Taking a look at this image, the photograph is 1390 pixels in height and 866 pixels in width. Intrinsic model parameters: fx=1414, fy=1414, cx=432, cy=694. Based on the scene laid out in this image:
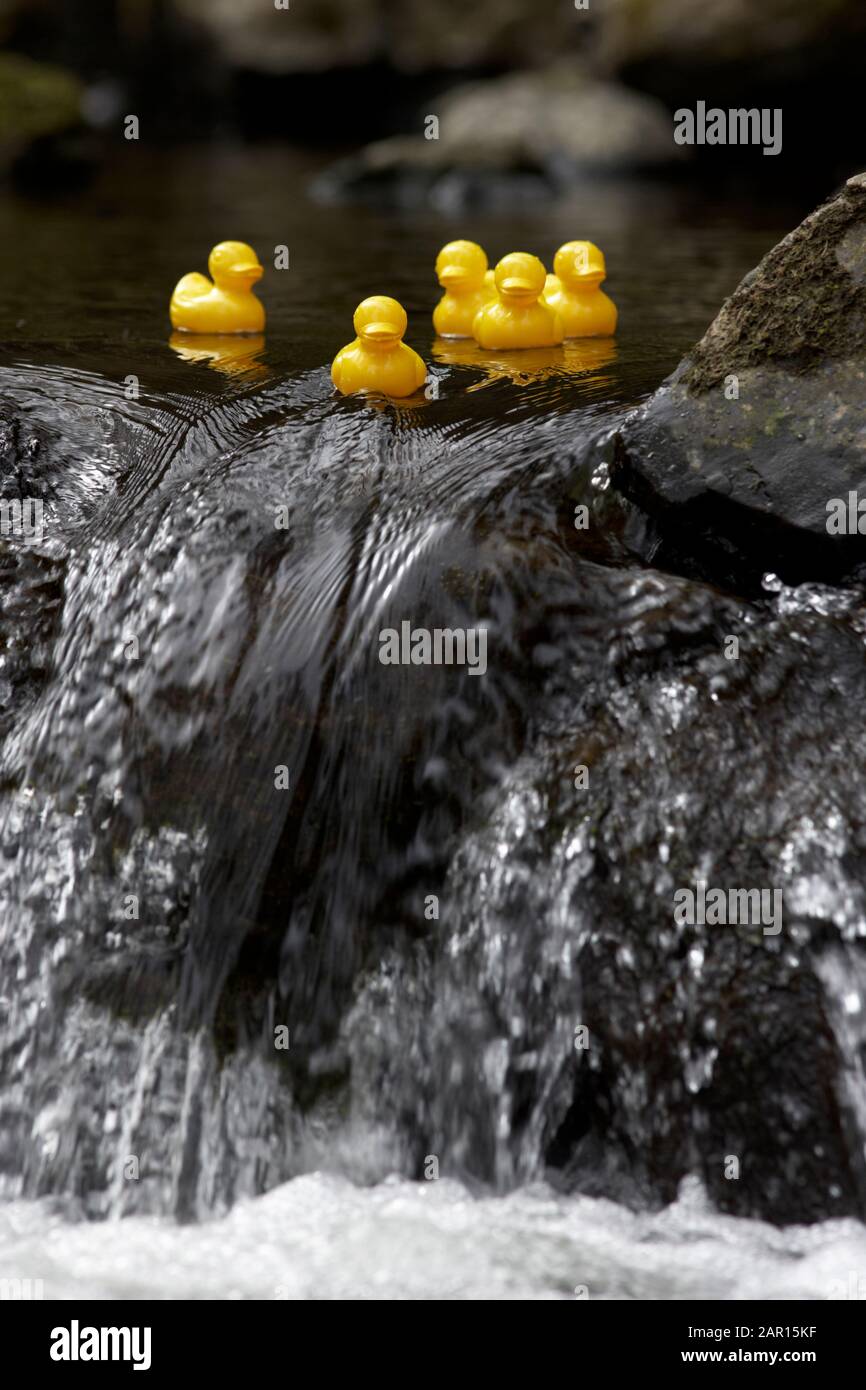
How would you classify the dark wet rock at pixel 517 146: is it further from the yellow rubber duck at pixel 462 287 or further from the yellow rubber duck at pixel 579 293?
the yellow rubber duck at pixel 579 293

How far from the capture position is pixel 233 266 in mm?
5105

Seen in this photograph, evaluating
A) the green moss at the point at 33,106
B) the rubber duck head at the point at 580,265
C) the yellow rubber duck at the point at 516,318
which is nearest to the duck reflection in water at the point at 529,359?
the yellow rubber duck at the point at 516,318

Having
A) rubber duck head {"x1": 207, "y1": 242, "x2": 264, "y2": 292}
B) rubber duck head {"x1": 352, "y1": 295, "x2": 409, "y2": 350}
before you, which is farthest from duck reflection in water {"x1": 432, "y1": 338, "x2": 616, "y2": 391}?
rubber duck head {"x1": 207, "y1": 242, "x2": 264, "y2": 292}

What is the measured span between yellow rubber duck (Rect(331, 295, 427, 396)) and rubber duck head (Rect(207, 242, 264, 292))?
1109mm

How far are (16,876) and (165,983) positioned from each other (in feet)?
1.60

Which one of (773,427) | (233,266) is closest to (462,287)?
(233,266)

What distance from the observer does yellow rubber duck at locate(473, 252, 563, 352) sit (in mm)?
4594

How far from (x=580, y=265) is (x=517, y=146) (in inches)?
297

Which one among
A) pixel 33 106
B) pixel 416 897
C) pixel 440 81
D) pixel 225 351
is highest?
pixel 440 81

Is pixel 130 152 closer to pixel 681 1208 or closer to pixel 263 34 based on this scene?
pixel 263 34

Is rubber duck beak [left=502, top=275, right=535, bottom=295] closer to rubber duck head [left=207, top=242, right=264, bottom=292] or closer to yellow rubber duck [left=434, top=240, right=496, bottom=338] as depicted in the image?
yellow rubber duck [left=434, top=240, right=496, bottom=338]

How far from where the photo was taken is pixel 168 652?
348 centimetres

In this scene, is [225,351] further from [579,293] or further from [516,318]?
[579,293]

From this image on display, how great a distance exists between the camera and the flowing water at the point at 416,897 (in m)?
2.94
